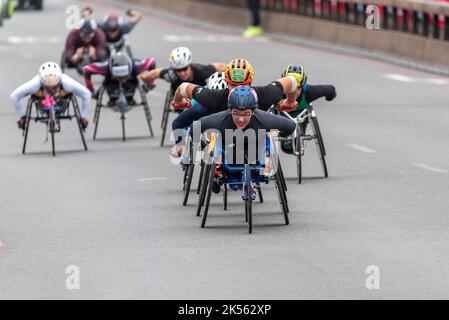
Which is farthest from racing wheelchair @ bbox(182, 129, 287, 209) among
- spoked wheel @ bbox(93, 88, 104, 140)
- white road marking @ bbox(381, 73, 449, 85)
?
white road marking @ bbox(381, 73, 449, 85)

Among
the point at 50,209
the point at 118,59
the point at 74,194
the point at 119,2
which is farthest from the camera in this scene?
the point at 119,2

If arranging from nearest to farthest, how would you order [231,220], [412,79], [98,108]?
1. [231,220]
2. [98,108]
3. [412,79]

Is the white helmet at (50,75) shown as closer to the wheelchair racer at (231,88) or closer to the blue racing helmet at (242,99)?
the wheelchair racer at (231,88)

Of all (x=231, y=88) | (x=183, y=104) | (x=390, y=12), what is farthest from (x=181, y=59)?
(x=390, y=12)

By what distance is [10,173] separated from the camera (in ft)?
73.4

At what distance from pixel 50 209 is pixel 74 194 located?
1235 mm

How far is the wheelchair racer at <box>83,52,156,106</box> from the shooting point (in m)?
25.6

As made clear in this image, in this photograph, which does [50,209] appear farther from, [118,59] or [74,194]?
[118,59]

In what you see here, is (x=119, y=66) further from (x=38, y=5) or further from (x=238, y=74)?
(x=38, y=5)

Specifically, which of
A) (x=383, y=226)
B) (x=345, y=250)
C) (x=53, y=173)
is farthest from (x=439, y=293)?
(x=53, y=173)

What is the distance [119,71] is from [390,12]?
13.8m

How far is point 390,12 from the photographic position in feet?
126

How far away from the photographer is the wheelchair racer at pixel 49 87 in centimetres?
2330

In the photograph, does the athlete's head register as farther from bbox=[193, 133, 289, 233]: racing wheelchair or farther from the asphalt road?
bbox=[193, 133, 289, 233]: racing wheelchair
